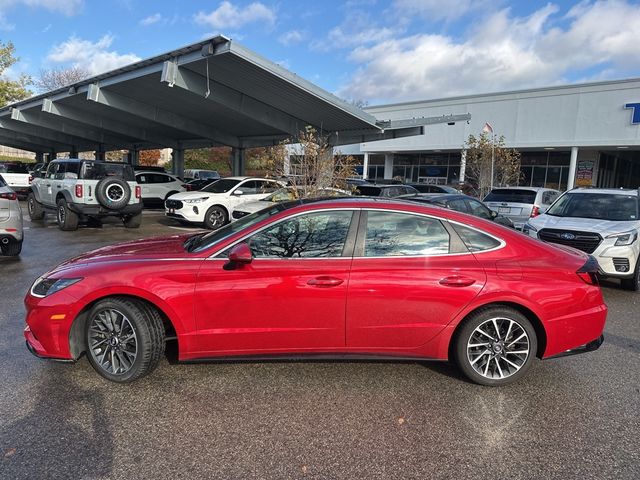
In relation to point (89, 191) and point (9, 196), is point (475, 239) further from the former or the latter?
point (89, 191)

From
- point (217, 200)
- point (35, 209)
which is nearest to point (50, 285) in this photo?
point (217, 200)

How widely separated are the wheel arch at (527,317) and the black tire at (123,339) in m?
2.35

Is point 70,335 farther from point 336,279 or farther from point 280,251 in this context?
point 336,279

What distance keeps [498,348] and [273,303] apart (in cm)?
187

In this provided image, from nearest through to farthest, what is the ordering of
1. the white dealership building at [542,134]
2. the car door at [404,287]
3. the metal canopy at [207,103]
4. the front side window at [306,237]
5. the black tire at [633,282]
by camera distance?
the car door at [404,287], the front side window at [306,237], the black tire at [633,282], the metal canopy at [207,103], the white dealership building at [542,134]

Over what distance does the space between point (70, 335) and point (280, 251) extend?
1777mm

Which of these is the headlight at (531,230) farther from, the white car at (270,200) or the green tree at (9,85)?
the green tree at (9,85)

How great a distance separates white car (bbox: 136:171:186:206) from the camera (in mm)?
17578

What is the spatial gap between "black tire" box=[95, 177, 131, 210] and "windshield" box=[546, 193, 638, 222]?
986cm

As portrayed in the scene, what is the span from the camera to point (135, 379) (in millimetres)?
3494

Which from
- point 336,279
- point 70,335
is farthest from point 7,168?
point 336,279

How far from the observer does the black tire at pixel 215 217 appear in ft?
42.8

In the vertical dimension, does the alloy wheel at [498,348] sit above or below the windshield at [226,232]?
below

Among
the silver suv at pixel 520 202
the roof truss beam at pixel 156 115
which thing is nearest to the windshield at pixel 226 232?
the silver suv at pixel 520 202
